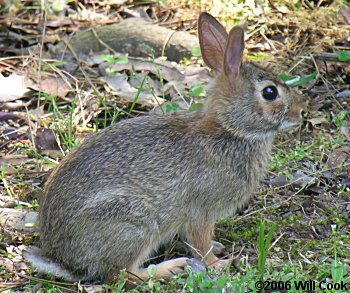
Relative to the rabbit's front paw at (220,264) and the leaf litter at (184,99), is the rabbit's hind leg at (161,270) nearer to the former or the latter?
the rabbit's front paw at (220,264)

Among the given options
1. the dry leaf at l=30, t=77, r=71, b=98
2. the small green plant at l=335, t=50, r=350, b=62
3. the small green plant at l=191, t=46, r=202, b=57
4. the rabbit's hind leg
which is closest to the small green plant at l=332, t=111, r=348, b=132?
the small green plant at l=335, t=50, r=350, b=62

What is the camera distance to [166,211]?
543 centimetres

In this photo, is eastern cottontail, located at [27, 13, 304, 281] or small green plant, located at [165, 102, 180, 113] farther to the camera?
small green plant, located at [165, 102, 180, 113]

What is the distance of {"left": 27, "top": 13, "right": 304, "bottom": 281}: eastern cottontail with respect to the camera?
523 cm

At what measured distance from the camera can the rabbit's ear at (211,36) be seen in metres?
5.70

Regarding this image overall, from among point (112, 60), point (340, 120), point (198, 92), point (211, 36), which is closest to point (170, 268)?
point (211, 36)

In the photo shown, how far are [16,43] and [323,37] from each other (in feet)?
→ 10.3

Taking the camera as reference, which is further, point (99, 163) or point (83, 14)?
point (83, 14)

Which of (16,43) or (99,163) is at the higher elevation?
(99,163)

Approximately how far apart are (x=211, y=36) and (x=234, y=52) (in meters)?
0.23

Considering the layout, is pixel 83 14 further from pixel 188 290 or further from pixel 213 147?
pixel 188 290

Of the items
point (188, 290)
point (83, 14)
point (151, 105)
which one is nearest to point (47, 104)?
point (151, 105)

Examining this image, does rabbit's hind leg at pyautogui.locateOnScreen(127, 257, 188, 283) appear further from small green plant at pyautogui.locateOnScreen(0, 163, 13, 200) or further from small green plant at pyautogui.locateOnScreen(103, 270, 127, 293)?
small green plant at pyautogui.locateOnScreen(0, 163, 13, 200)

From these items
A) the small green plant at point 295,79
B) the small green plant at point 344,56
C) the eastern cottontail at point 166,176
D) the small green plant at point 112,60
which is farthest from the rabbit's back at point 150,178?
the small green plant at point 112,60
